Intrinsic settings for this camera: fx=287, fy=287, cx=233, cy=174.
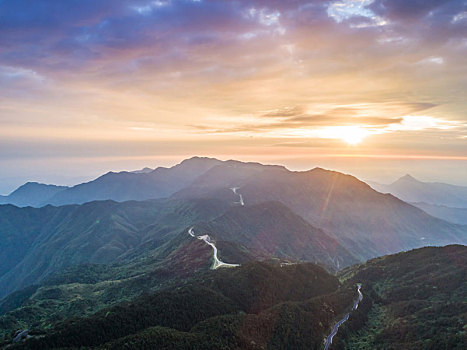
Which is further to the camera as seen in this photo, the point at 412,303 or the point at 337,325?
the point at 412,303

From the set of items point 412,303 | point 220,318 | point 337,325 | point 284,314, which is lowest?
point 337,325

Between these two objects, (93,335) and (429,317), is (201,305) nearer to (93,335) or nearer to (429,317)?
(93,335)

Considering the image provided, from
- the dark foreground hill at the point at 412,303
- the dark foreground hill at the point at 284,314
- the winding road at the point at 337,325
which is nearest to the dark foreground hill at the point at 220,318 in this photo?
the dark foreground hill at the point at 284,314

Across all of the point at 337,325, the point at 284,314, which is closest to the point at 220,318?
the point at 284,314

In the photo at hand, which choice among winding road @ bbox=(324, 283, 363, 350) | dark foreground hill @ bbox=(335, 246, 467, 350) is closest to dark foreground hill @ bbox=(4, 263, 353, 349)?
winding road @ bbox=(324, 283, 363, 350)

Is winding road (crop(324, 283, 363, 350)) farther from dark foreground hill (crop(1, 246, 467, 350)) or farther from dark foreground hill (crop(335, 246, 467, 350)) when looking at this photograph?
dark foreground hill (crop(335, 246, 467, 350))

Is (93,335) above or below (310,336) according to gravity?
above

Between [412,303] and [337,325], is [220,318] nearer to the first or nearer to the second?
[337,325]

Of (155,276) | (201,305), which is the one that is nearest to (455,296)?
(201,305)

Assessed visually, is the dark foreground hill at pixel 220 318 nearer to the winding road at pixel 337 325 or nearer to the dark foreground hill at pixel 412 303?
the winding road at pixel 337 325
